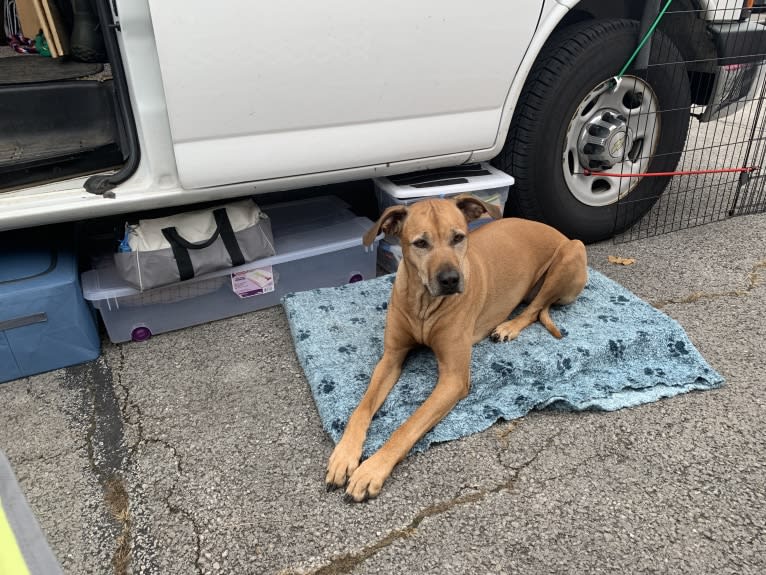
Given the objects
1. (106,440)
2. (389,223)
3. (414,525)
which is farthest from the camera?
(389,223)

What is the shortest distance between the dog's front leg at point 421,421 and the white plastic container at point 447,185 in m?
0.99

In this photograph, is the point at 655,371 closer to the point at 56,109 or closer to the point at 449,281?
the point at 449,281

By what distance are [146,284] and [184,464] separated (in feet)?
2.99

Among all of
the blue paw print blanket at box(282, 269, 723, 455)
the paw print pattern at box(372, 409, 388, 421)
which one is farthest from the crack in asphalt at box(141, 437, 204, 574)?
the paw print pattern at box(372, 409, 388, 421)

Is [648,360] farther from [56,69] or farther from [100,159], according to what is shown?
[56,69]

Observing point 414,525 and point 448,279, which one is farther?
point 448,279

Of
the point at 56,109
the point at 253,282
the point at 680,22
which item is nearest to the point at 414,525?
the point at 253,282

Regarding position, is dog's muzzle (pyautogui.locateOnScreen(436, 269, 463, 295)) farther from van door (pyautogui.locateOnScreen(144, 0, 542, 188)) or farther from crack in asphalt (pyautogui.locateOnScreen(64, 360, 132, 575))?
crack in asphalt (pyautogui.locateOnScreen(64, 360, 132, 575))

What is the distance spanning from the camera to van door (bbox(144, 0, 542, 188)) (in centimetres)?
215

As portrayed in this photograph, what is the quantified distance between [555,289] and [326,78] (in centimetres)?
143

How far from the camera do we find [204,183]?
7.91ft

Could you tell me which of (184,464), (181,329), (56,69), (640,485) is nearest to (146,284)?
(181,329)

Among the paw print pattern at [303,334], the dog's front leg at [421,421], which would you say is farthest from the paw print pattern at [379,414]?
the paw print pattern at [303,334]

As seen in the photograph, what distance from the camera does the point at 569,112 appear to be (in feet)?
10.1
